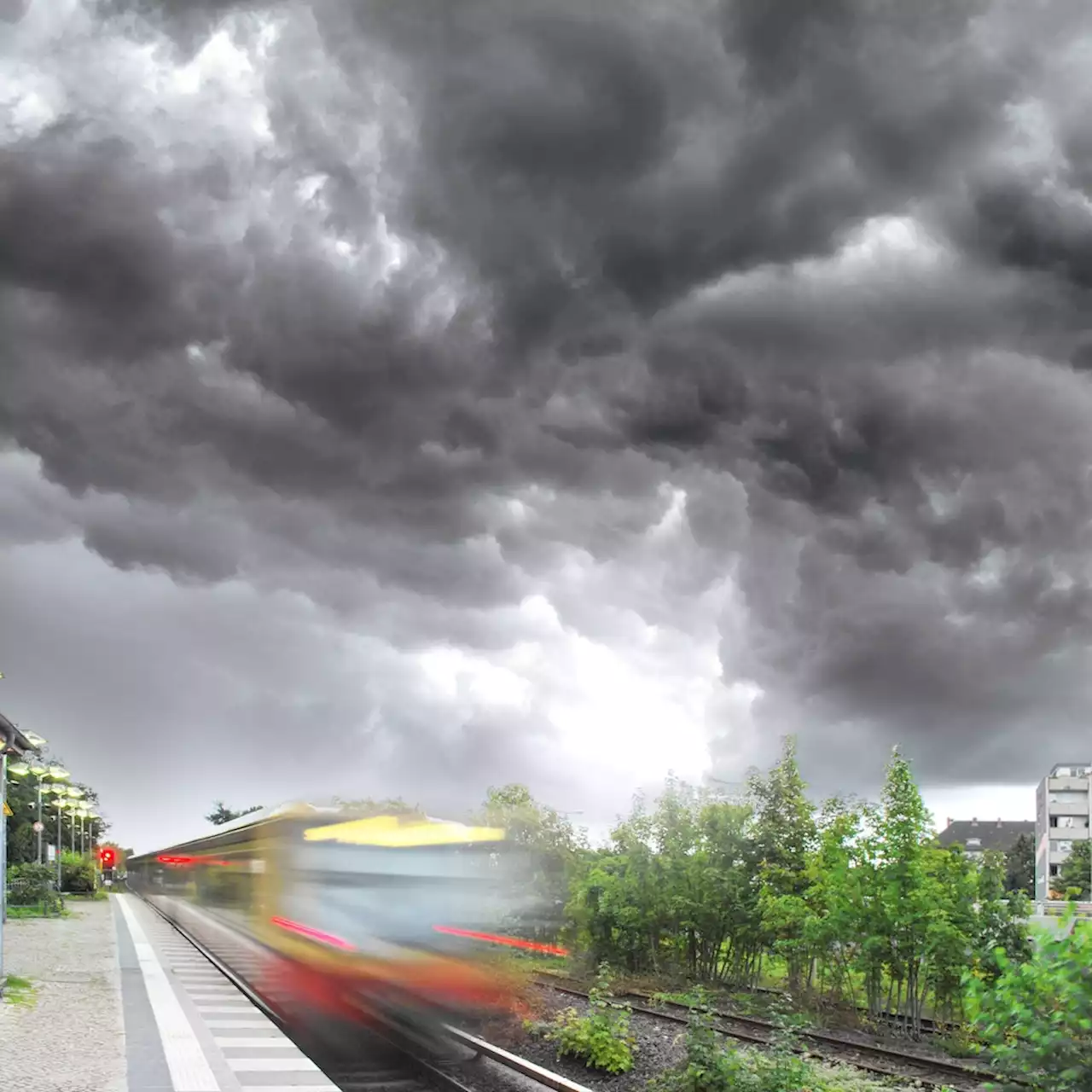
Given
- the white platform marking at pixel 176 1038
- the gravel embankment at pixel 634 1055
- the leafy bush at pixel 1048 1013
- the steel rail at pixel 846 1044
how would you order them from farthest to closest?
the steel rail at pixel 846 1044, the gravel embankment at pixel 634 1055, the white platform marking at pixel 176 1038, the leafy bush at pixel 1048 1013

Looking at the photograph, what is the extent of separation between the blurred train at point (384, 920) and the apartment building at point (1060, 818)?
85.0m

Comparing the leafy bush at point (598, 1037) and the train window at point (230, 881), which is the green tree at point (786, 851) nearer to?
the leafy bush at point (598, 1037)

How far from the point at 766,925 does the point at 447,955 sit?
326 inches

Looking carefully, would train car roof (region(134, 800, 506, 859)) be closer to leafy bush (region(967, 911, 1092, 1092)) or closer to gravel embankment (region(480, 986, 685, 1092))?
gravel embankment (region(480, 986, 685, 1092))

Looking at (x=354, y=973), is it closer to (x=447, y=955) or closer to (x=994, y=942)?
(x=447, y=955)

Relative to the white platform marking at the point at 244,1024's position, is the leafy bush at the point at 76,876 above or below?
below

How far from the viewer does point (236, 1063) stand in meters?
13.2

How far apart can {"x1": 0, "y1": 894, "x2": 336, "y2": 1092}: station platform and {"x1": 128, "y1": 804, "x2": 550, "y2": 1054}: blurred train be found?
1.27m

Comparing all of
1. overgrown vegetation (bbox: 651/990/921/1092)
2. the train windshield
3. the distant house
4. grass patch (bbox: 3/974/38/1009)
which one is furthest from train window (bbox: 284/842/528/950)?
the distant house

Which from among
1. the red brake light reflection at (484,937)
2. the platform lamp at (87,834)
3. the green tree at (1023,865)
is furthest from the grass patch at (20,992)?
the green tree at (1023,865)

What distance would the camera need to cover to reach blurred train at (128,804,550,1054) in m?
15.0

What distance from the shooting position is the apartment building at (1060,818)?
90.4m

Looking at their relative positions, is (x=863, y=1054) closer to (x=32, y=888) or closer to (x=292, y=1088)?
(x=292, y=1088)

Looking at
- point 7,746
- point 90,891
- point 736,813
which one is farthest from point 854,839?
point 90,891
